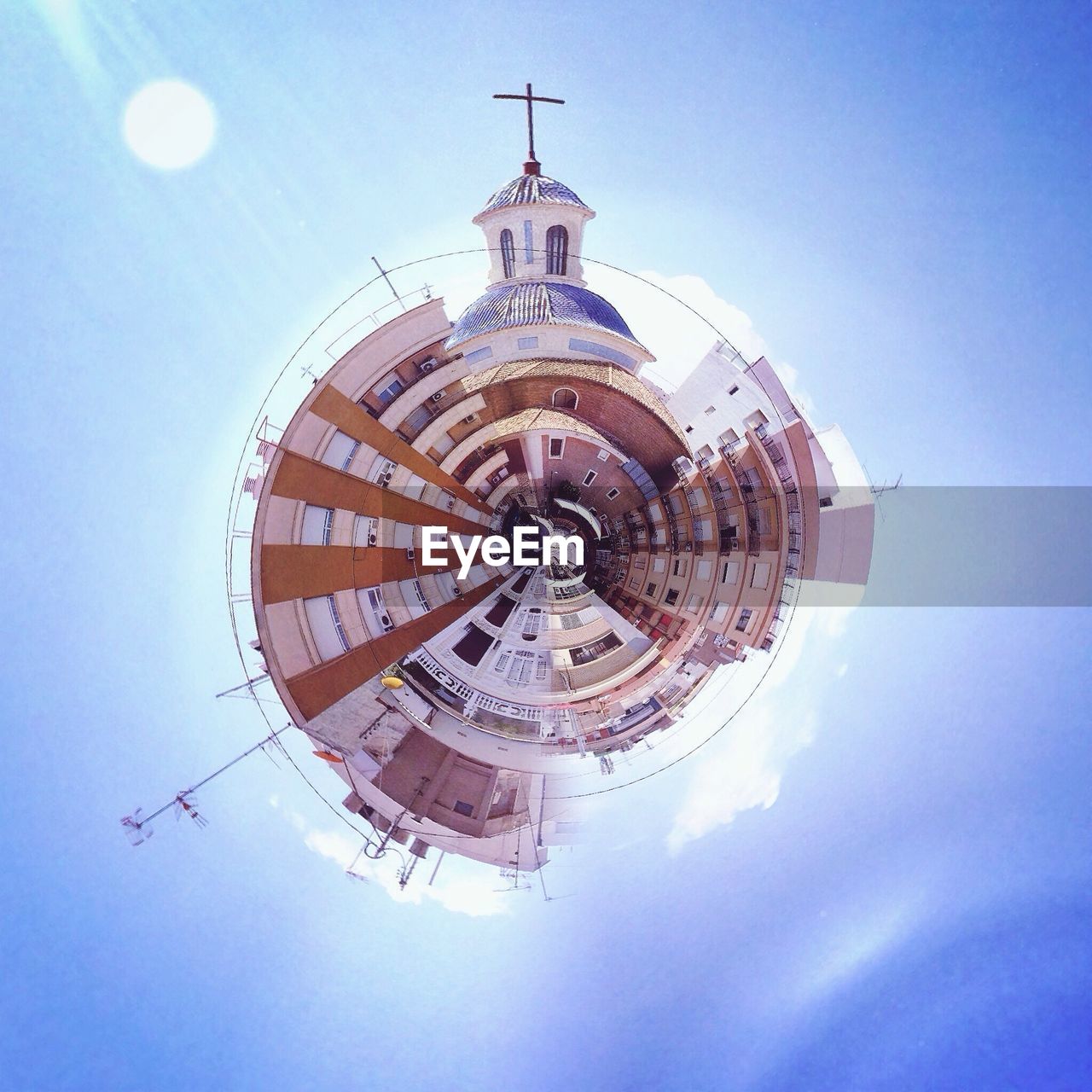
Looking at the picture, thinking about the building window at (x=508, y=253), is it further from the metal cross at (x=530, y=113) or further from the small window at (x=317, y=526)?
the small window at (x=317, y=526)

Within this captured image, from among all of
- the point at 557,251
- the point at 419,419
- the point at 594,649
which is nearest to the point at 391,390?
the point at 419,419

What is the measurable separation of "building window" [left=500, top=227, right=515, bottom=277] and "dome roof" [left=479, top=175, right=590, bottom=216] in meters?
0.23

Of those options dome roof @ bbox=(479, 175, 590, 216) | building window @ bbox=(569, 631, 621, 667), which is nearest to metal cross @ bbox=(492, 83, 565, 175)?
dome roof @ bbox=(479, 175, 590, 216)

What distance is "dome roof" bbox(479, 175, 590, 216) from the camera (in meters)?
4.32

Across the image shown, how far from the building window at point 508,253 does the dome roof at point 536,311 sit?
0.18 meters

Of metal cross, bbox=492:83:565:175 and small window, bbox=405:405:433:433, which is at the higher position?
metal cross, bbox=492:83:565:175

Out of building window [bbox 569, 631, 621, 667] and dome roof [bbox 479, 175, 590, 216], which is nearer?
dome roof [bbox 479, 175, 590, 216]

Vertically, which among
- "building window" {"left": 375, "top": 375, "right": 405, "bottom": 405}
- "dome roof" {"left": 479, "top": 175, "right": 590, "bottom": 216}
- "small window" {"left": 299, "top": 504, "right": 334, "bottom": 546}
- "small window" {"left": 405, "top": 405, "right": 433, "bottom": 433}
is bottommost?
"small window" {"left": 299, "top": 504, "right": 334, "bottom": 546}

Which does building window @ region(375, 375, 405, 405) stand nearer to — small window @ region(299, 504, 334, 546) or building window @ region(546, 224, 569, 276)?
small window @ region(299, 504, 334, 546)

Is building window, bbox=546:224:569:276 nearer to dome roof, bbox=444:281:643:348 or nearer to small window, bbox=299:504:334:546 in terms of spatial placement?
dome roof, bbox=444:281:643:348

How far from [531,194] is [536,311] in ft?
3.58

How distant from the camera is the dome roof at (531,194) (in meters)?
4.32

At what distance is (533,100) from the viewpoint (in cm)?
404

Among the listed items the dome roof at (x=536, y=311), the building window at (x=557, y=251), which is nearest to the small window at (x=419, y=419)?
the dome roof at (x=536, y=311)
